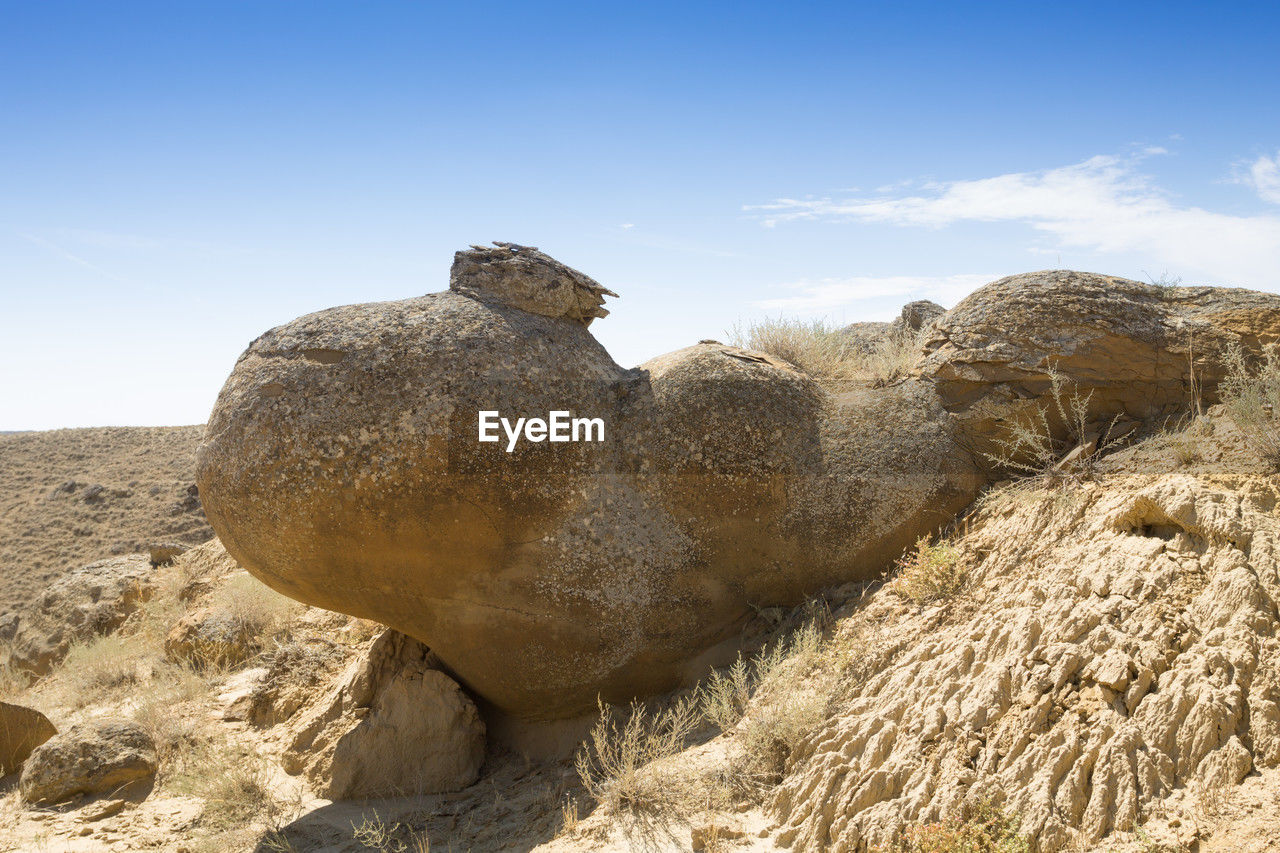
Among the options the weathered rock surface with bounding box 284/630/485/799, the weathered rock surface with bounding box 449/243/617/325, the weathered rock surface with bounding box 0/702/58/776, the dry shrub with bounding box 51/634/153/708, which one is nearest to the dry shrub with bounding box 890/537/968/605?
the weathered rock surface with bounding box 449/243/617/325

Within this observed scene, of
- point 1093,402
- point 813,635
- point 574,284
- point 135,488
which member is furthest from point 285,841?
point 135,488

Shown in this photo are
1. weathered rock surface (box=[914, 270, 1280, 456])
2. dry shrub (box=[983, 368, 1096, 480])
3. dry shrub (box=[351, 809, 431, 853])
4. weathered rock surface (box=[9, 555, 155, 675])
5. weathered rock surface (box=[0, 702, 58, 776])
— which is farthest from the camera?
weathered rock surface (box=[9, 555, 155, 675])

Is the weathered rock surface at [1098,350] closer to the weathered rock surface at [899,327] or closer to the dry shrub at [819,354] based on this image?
the dry shrub at [819,354]

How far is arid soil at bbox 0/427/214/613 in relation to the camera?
50.3ft

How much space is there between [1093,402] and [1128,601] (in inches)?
81.9

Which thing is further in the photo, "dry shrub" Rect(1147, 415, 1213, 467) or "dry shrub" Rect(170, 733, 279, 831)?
"dry shrub" Rect(170, 733, 279, 831)

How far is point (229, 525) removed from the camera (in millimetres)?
4594

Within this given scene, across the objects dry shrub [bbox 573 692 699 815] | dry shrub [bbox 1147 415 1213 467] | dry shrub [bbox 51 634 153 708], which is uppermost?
dry shrub [bbox 1147 415 1213 467]

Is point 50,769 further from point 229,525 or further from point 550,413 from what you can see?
point 550,413

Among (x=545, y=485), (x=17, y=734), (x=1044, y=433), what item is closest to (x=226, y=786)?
(x=17, y=734)

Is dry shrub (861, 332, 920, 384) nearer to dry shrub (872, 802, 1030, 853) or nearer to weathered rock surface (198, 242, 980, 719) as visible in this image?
weathered rock surface (198, 242, 980, 719)

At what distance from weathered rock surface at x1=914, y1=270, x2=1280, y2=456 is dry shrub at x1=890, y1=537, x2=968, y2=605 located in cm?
97

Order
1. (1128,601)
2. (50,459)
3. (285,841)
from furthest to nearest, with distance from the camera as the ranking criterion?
1. (50,459)
2. (285,841)
3. (1128,601)

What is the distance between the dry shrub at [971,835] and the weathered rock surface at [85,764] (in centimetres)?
461
